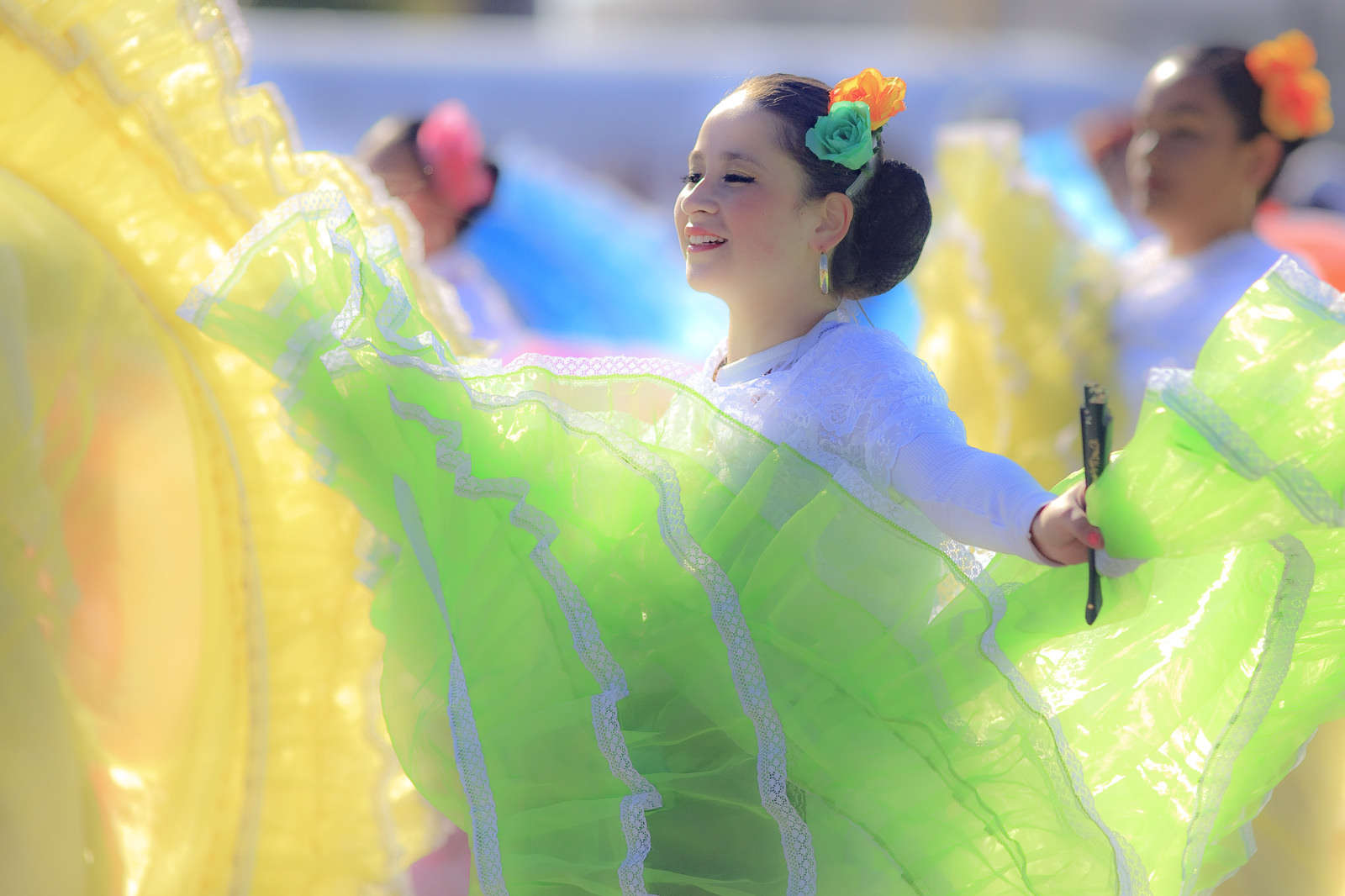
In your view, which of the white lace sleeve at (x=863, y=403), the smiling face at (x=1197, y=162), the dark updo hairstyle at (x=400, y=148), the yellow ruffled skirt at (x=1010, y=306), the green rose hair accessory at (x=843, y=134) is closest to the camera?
the white lace sleeve at (x=863, y=403)

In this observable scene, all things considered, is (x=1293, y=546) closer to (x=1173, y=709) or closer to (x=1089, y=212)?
(x=1173, y=709)

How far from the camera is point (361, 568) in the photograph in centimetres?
156

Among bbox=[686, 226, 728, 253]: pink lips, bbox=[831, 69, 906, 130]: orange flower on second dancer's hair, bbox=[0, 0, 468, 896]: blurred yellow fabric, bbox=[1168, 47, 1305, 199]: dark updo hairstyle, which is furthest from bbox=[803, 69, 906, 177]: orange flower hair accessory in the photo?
bbox=[1168, 47, 1305, 199]: dark updo hairstyle

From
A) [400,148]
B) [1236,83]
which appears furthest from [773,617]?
[400,148]

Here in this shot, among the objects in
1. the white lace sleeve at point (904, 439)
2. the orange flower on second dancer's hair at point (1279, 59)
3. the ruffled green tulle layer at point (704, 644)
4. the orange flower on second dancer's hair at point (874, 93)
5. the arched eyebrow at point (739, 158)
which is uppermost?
the orange flower on second dancer's hair at point (1279, 59)

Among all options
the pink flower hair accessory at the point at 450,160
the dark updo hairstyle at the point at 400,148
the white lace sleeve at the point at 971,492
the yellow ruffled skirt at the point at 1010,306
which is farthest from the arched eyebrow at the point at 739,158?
the pink flower hair accessory at the point at 450,160

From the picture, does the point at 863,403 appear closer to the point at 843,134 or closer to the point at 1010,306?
the point at 843,134

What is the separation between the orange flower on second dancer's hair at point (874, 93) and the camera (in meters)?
1.54

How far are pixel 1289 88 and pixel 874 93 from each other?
175cm

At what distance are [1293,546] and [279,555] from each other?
139cm

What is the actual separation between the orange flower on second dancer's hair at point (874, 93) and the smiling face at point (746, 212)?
0.10 metres

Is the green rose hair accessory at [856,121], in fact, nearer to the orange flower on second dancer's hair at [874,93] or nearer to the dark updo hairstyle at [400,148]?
the orange flower on second dancer's hair at [874,93]

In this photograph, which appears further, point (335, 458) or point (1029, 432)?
point (1029, 432)

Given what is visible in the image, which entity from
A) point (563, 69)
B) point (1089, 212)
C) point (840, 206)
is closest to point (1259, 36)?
point (563, 69)
